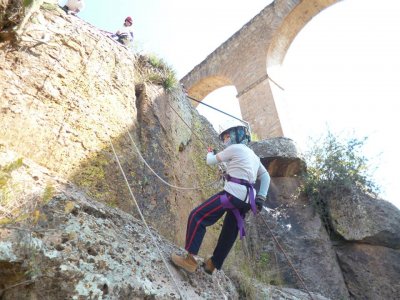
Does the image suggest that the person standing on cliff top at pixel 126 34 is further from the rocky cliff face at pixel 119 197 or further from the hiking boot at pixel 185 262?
the hiking boot at pixel 185 262

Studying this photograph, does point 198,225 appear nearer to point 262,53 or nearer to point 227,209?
point 227,209

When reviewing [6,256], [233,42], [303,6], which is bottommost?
[6,256]

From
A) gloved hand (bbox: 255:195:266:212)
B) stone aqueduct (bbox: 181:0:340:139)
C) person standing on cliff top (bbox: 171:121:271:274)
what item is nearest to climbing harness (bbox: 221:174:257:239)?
person standing on cliff top (bbox: 171:121:271:274)

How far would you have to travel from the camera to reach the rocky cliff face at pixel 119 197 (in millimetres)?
2303

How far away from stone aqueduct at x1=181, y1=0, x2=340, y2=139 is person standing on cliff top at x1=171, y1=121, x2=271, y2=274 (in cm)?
621

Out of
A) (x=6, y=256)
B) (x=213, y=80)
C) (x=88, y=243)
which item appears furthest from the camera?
(x=213, y=80)

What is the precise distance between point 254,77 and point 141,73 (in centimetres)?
618

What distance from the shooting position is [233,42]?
39.9 ft

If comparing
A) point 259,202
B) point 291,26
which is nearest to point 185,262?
point 259,202

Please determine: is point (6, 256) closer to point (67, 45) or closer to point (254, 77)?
point (67, 45)

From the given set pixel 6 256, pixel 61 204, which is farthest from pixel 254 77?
pixel 6 256

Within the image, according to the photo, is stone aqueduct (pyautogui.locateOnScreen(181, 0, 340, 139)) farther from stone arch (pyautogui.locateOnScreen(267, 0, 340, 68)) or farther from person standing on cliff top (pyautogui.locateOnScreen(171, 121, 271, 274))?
person standing on cliff top (pyautogui.locateOnScreen(171, 121, 271, 274))

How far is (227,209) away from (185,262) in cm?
62

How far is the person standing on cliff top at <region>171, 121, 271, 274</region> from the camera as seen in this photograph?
3285 millimetres
